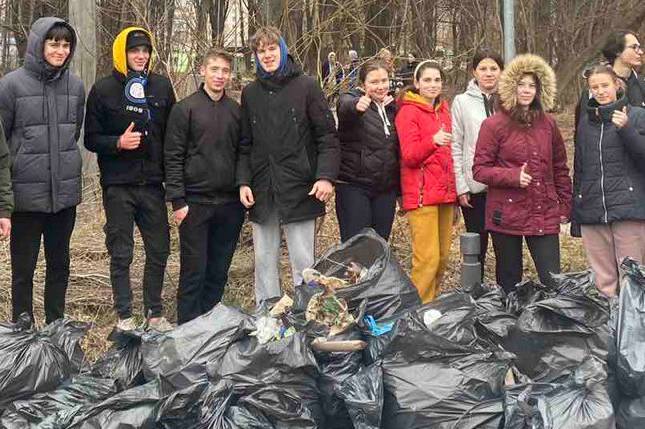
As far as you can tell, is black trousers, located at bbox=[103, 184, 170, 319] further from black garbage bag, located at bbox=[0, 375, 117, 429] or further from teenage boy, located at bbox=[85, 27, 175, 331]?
black garbage bag, located at bbox=[0, 375, 117, 429]

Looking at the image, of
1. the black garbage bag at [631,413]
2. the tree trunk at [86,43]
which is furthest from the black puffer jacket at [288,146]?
the tree trunk at [86,43]

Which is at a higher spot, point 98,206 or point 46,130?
point 46,130

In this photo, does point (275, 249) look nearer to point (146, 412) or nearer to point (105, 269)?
point (105, 269)

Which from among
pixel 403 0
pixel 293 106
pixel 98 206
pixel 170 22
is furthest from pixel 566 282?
pixel 403 0

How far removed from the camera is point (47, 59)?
520cm

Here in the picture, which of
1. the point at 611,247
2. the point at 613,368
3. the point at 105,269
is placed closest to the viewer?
the point at 613,368

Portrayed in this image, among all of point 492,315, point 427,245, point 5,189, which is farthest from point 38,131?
point 492,315

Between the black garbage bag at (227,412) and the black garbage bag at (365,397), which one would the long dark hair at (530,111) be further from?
the black garbage bag at (227,412)

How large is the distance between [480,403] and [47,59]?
3080 mm

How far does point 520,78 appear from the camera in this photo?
545cm

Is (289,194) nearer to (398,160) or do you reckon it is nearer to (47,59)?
(398,160)

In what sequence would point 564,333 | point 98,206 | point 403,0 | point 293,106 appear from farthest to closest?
point 403,0
point 98,206
point 293,106
point 564,333

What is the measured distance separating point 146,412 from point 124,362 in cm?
55

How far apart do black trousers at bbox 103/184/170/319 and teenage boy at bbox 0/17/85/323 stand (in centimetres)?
25
